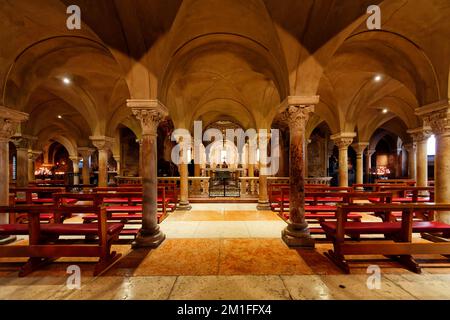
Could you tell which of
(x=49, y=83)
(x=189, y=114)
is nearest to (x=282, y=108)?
(x=189, y=114)

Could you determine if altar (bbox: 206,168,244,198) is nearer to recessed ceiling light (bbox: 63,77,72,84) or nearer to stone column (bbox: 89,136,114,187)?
stone column (bbox: 89,136,114,187)

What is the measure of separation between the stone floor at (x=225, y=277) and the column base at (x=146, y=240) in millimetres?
129

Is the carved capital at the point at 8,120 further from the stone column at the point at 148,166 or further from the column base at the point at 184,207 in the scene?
the column base at the point at 184,207

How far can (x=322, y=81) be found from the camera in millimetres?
8172

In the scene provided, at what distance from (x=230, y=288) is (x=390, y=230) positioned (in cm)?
293

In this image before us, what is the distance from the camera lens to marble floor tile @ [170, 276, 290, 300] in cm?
282

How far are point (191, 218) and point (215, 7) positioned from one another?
5.65 meters

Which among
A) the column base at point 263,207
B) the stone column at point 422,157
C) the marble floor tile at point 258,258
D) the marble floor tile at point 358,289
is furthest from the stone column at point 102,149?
the stone column at point 422,157

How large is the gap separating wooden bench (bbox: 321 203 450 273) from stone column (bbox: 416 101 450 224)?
Result: 1395mm

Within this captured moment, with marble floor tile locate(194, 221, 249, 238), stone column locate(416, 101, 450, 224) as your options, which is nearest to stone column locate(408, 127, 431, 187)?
stone column locate(416, 101, 450, 224)

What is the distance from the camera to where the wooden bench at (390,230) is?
342 centimetres

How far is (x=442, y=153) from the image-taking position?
4973 millimetres
